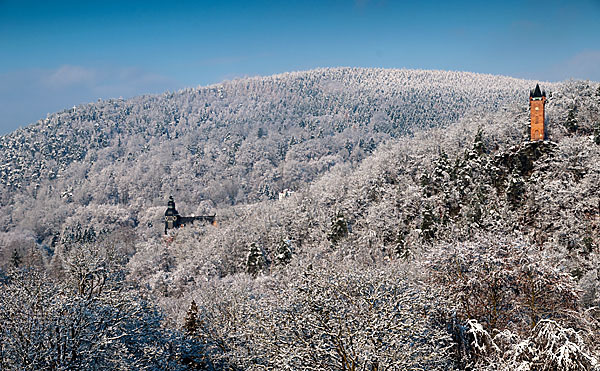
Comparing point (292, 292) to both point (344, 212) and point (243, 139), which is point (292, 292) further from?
point (243, 139)

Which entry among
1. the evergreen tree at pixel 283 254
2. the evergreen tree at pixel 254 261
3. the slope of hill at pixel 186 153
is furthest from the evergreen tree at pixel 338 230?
the slope of hill at pixel 186 153

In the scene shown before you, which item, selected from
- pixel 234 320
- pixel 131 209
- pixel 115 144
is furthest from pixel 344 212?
pixel 115 144

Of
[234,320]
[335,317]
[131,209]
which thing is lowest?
[131,209]

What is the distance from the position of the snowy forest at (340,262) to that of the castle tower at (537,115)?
1.11 meters

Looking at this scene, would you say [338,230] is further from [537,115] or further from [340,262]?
[537,115]

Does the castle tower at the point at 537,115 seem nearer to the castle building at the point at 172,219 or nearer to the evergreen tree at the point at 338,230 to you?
the evergreen tree at the point at 338,230

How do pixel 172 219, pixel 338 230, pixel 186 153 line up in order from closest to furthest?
pixel 338 230, pixel 172 219, pixel 186 153

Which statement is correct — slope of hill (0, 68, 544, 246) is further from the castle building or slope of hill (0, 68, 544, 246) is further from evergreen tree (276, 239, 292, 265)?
evergreen tree (276, 239, 292, 265)

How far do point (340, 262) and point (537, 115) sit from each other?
85.4ft

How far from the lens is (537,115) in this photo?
46031 mm

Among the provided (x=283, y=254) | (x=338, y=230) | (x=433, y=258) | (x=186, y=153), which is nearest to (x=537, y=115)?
(x=338, y=230)

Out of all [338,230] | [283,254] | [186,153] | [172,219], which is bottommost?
[172,219]

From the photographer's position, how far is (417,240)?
1693 inches

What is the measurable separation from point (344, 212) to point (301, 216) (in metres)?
7.44
